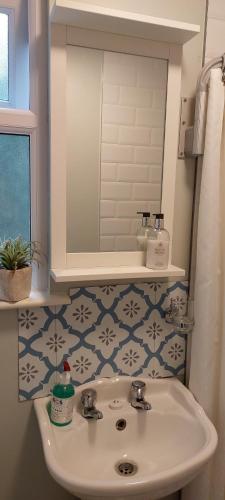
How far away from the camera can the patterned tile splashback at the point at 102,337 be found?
1.19 metres

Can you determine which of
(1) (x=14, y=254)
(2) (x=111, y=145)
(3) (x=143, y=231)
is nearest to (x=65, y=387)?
(1) (x=14, y=254)

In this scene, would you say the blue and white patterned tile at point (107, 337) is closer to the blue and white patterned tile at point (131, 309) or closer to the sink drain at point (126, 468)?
the blue and white patterned tile at point (131, 309)

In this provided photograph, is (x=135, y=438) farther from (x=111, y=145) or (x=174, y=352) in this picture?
(x=111, y=145)

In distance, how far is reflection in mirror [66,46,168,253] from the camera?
1124mm

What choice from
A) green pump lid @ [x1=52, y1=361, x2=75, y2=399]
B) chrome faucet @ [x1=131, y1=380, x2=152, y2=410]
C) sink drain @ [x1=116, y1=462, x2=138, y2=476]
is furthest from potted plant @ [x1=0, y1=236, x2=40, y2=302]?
sink drain @ [x1=116, y1=462, x2=138, y2=476]

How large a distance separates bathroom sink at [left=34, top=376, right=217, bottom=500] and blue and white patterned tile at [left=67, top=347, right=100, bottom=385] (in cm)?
3

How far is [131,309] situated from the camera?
4.25ft

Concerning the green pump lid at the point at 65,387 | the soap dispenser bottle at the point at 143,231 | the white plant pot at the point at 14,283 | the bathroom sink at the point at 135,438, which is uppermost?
the soap dispenser bottle at the point at 143,231

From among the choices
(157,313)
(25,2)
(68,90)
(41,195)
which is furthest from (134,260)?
(25,2)

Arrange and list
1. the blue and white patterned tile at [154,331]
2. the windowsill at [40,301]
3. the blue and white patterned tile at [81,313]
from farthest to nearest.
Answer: the blue and white patterned tile at [154,331]
the blue and white patterned tile at [81,313]
the windowsill at [40,301]

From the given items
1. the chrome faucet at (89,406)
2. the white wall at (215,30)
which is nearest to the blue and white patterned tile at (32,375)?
the chrome faucet at (89,406)

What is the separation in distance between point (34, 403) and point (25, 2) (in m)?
1.22

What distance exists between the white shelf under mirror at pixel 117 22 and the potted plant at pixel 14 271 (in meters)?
0.62

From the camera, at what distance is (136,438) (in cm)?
124
